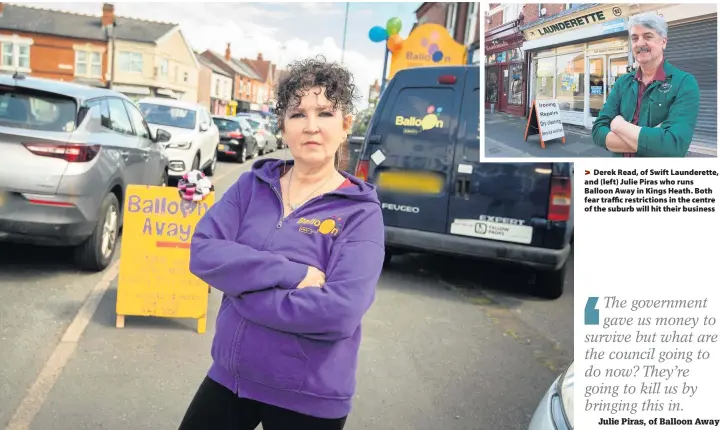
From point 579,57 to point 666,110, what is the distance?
1.08 feet

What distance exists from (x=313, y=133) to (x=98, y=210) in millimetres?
4170

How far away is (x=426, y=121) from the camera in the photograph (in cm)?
585

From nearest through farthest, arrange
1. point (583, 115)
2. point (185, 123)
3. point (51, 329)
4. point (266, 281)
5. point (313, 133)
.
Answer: point (266, 281)
point (313, 133)
point (583, 115)
point (51, 329)
point (185, 123)

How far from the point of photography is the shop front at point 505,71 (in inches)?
86.3

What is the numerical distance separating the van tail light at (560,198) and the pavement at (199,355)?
2.97ft

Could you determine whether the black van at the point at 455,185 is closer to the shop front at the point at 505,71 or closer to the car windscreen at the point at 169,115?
the shop front at the point at 505,71

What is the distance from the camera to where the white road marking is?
3.17 meters

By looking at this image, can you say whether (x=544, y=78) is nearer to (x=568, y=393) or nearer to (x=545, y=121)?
(x=545, y=121)

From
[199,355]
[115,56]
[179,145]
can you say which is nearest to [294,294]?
[199,355]

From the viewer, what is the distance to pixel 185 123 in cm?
1241

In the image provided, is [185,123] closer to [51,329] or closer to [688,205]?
[51,329]

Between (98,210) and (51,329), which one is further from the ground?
(98,210)

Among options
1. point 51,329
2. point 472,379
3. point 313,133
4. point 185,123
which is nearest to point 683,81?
point 313,133

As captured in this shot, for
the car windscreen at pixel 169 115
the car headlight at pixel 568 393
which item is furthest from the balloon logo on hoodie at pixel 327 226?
the car windscreen at pixel 169 115
